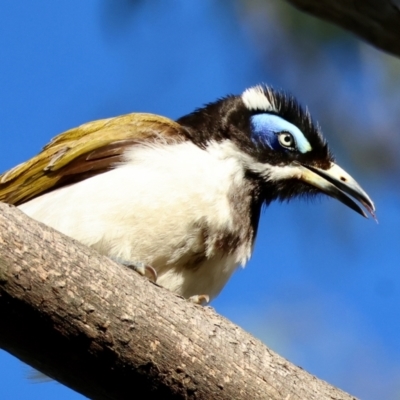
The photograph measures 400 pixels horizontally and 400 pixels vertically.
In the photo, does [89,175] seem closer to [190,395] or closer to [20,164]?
[20,164]

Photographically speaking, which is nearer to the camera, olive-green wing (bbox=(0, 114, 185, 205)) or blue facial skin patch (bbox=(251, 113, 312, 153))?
olive-green wing (bbox=(0, 114, 185, 205))

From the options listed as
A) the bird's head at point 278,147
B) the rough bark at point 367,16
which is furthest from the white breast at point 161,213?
the rough bark at point 367,16

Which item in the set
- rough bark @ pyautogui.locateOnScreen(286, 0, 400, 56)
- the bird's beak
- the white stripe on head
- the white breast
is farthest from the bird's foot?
rough bark @ pyautogui.locateOnScreen(286, 0, 400, 56)

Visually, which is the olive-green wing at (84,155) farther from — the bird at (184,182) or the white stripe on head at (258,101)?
the white stripe on head at (258,101)

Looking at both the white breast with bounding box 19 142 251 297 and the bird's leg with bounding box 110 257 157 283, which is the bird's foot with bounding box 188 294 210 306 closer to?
the white breast with bounding box 19 142 251 297

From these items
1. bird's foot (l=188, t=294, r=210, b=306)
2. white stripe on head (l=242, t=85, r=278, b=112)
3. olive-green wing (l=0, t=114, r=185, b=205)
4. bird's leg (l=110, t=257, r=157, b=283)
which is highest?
white stripe on head (l=242, t=85, r=278, b=112)
